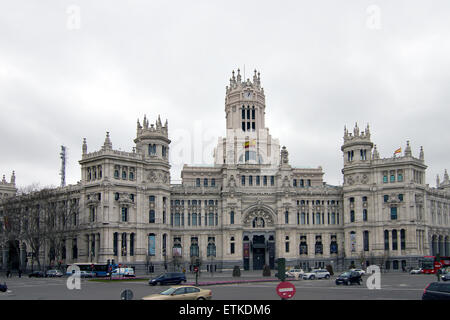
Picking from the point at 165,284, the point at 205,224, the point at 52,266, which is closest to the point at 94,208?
the point at 52,266

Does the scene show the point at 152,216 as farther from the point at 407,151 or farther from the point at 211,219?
the point at 407,151

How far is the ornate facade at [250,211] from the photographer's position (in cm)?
10750

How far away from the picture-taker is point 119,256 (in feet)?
344

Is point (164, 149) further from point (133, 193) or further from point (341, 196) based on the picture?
point (341, 196)

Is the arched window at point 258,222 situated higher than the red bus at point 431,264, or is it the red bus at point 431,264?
the arched window at point 258,222

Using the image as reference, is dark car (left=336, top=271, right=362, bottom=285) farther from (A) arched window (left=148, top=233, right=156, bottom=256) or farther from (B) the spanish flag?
(B) the spanish flag

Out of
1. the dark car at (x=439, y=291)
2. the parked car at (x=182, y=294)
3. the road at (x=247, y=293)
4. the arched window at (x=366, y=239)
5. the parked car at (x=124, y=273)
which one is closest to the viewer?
the dark car at (x=439, y=291)

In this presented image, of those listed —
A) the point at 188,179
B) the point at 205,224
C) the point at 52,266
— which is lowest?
the point at 52,266

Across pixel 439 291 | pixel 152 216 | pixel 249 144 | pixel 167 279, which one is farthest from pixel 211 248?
pixel 439 291

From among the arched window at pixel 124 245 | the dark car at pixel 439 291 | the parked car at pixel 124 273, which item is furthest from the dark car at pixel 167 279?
the arched window at pixel 124 245

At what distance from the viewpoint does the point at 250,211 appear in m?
123

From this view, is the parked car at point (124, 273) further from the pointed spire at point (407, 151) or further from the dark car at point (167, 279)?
the pointed spire at point (407, 151)
